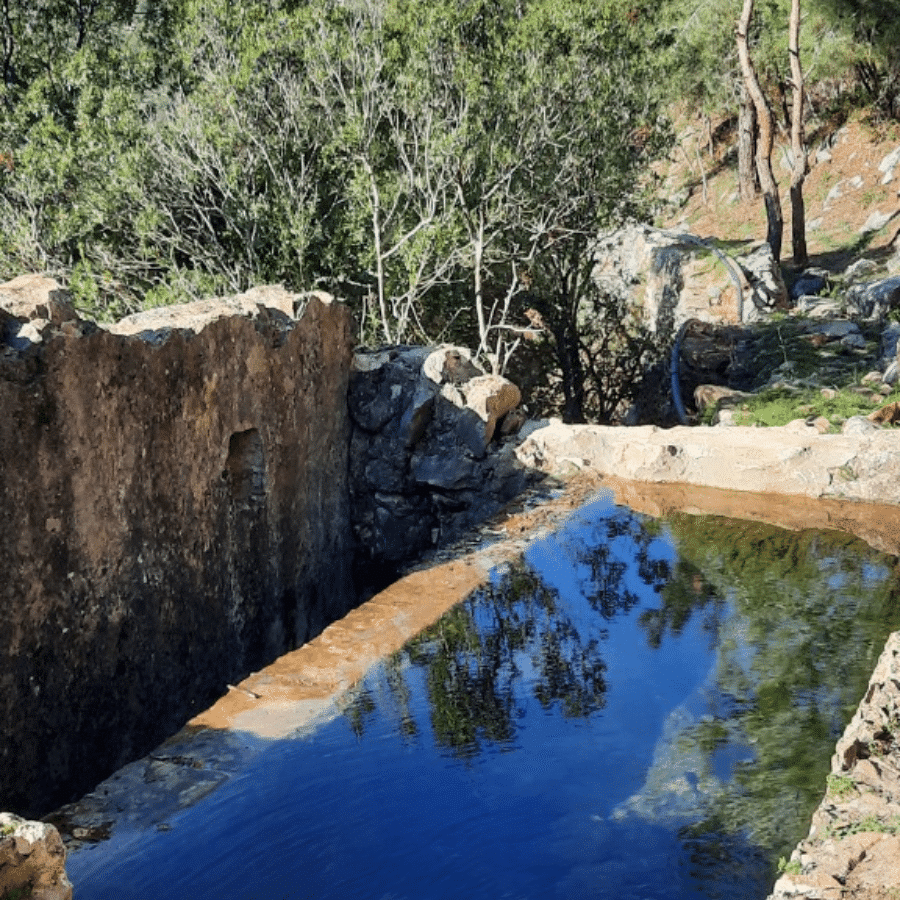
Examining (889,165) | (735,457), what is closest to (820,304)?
(735,457)

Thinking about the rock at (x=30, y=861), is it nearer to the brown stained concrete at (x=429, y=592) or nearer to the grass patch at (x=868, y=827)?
the brown stained concrete at (x=429, y=592)

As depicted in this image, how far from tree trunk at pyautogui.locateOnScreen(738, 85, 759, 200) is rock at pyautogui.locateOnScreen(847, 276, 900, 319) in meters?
13.2

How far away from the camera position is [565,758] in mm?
7027


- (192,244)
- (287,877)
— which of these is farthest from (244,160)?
(287,877)

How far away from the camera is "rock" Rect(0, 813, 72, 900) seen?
173 inches

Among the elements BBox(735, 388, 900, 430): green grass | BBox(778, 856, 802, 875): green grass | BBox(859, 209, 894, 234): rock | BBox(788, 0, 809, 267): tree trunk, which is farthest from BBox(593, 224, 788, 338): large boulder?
BBox(778, 856, 802, 875): green grass

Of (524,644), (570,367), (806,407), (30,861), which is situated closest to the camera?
(30,861)

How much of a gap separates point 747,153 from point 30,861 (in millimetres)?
32840

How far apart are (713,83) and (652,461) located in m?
26.3

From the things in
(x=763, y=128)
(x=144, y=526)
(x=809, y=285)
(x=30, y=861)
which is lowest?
(x=30, y=861)

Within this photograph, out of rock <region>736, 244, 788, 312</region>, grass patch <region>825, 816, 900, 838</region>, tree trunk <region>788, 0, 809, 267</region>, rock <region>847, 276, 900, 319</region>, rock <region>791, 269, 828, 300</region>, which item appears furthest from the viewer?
rock <region>791, 269, 828, 300</region>

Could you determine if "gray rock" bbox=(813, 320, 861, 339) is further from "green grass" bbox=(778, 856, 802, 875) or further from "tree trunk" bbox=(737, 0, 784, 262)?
"green grass" bbox=(778, 856, 802, 875)

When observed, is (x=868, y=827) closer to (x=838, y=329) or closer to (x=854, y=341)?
(x=854, y=341)

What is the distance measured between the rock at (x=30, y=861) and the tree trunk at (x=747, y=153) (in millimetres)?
30366
